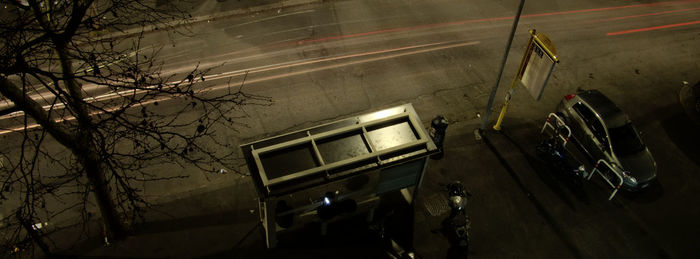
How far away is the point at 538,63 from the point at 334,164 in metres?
5.93

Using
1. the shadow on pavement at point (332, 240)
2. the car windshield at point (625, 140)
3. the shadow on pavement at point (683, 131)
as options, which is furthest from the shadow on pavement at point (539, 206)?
the shadow on pavement at point (683, 131)

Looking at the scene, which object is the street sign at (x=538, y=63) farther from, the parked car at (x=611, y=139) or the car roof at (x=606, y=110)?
the car roof at (x=606, y=110)

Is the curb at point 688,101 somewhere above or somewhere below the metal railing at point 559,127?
below

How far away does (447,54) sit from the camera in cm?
1644

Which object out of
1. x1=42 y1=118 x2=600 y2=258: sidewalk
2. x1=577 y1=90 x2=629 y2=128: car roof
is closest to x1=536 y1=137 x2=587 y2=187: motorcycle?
x1=42 y1=118 x2=600 y2=258: sidewalk

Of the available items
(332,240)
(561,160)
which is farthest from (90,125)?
(561,160)

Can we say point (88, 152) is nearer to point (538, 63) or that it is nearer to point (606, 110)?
point (538, 63)

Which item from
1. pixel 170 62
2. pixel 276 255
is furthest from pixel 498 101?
pixel 170 62

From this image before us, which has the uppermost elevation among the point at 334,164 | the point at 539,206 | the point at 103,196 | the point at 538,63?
the point at 103,196

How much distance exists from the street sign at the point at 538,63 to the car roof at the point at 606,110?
2583 mm

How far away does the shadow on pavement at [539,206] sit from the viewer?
34.0ft

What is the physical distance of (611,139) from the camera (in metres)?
11.6

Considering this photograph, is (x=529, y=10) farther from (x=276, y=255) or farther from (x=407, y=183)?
(x=276, y=255)

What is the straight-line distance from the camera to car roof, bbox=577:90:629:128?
11844 mm
